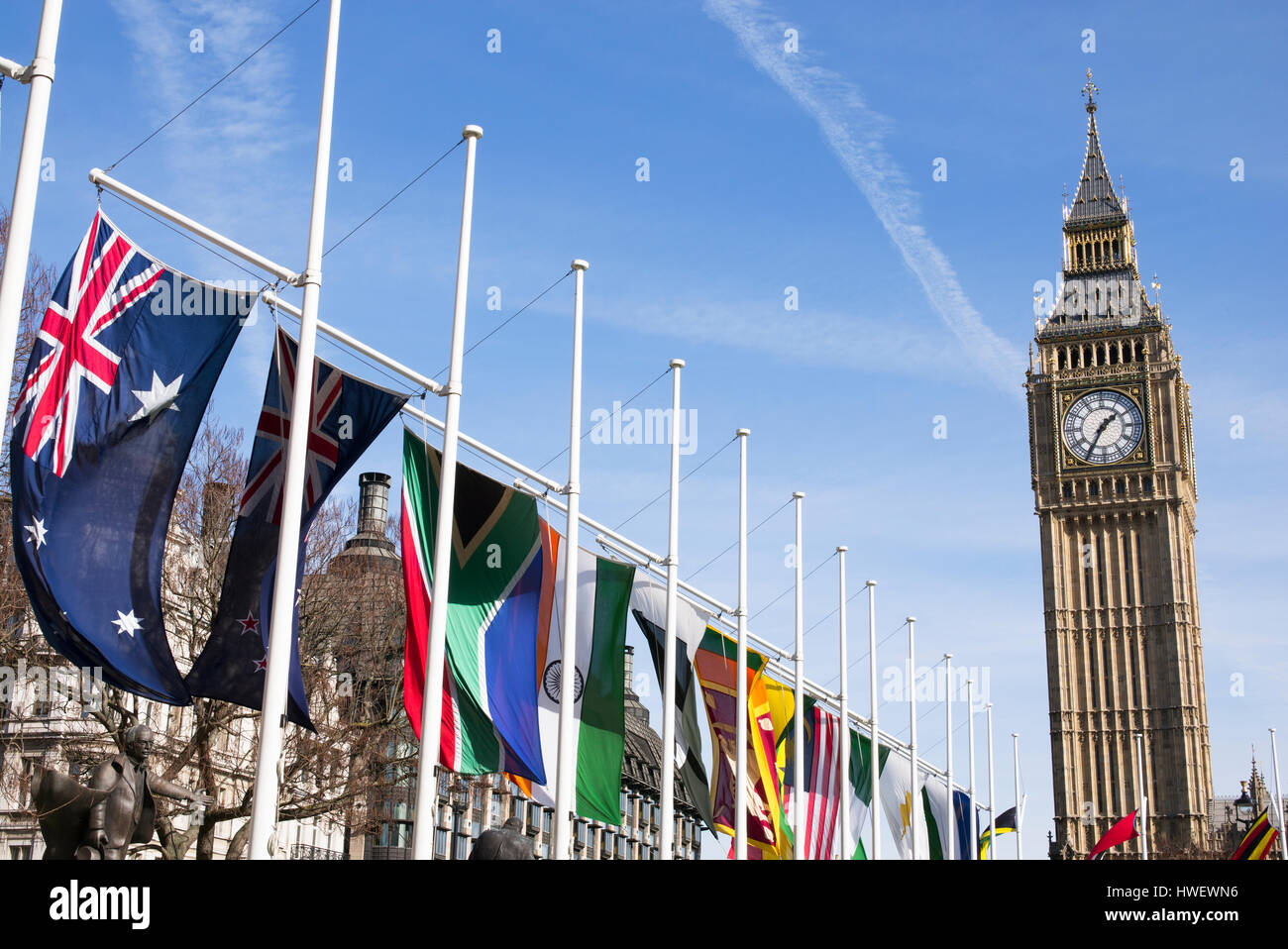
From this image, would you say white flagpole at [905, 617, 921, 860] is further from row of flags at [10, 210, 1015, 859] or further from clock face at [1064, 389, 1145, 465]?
clock face at [1064, 389, 1145, 465]

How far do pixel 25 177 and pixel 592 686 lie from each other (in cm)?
1693

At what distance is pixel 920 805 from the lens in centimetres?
5347

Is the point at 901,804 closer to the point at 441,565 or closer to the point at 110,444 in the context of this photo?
the point at 441,565

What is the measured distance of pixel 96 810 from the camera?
1599cm

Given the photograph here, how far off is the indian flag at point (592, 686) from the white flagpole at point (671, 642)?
80.3 inches

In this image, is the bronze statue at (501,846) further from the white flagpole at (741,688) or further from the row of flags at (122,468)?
the white flagpole at (741,688)

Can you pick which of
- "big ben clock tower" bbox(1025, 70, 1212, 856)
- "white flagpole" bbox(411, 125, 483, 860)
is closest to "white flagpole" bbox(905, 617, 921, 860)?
"white flagpole" bbox(411, 125, 483, 860)

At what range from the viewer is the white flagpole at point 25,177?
14016 mm

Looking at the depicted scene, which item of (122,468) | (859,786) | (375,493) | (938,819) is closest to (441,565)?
(122,468)

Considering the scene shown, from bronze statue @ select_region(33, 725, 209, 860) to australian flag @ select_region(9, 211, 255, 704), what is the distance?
1.07 m

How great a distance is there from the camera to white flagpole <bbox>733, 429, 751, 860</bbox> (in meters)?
34.0
